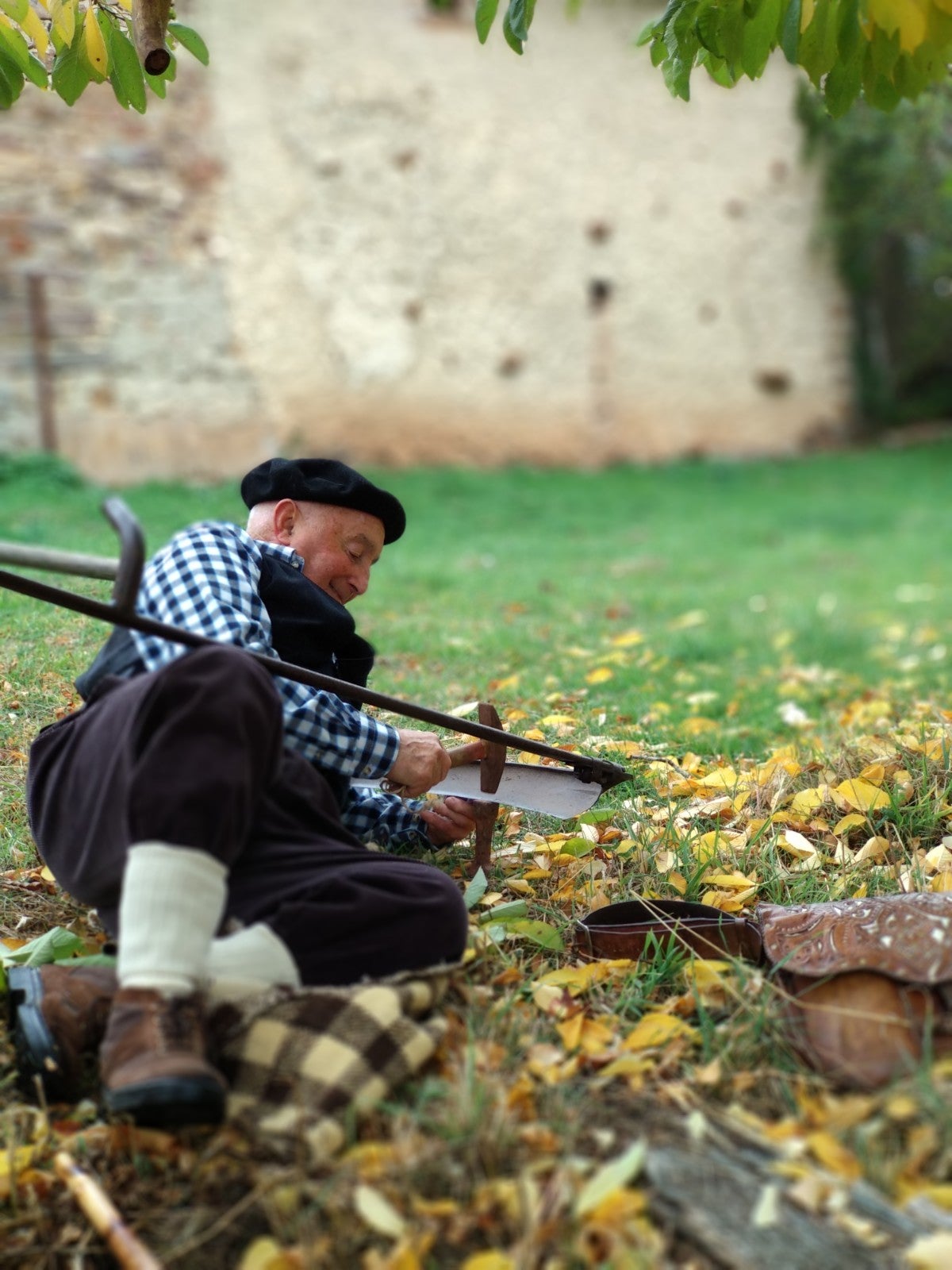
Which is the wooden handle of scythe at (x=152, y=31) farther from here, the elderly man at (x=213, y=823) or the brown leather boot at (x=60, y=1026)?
the brown leather boot at (x=60, y=1026)

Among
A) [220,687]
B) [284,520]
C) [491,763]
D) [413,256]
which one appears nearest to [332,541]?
[284,520]

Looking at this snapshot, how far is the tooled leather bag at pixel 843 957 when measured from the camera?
191cm

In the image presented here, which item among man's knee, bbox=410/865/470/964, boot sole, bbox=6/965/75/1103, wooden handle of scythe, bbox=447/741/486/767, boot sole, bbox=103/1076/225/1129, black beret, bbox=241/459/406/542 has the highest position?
black beret, bbox=241/459/406/542

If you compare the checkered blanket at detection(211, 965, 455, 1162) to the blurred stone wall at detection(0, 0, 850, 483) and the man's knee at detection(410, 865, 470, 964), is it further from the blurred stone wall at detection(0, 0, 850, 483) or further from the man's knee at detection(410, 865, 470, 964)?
the blurred stone wall at detection(0, 0, 850, 483)

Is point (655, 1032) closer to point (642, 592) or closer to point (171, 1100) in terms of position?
point (171, 1100)

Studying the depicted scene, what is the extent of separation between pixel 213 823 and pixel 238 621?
496mm

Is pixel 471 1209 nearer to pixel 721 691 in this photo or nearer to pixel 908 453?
pixel 721 691

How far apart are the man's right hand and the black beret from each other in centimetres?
53

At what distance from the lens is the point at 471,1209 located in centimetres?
166

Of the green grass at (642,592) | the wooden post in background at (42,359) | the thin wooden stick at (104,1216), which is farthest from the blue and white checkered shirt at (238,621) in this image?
the wooden post in background at (42,359)

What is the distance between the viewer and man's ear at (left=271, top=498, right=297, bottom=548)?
263 centimetres

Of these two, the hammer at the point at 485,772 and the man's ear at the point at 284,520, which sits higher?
the man's ear at the point at 284,520

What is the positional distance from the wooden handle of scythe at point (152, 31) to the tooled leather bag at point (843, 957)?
7.55 ft

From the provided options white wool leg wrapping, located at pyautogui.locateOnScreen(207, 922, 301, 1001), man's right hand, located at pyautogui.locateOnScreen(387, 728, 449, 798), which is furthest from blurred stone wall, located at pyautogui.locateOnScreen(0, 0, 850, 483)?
white wool leg wrapping, located at pyautogui.locateOnScreen(207, 922, 301, 1001)
